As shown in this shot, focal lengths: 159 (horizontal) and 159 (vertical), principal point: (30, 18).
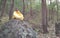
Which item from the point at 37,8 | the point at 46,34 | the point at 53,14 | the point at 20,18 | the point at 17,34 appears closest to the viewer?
the point at 17,34

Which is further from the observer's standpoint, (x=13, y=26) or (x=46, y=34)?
(x=46, y=34)

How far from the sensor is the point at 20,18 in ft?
16.1

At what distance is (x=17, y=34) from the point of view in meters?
4.45

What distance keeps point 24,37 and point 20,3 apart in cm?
1259

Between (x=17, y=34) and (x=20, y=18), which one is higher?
(x=20, y=18)

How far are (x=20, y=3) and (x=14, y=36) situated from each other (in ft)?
41.3

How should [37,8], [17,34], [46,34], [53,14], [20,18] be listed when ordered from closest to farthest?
[17,34], [20,18], [46,34], [53,14], [37,8]

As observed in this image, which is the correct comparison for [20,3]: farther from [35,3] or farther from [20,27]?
[20,27]

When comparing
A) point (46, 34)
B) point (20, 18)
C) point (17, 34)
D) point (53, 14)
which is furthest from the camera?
point (53, 14)

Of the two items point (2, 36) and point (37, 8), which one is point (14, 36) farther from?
point (37, 8)

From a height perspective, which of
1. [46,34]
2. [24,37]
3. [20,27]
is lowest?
[46,34]

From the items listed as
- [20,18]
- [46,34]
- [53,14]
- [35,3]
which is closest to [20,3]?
[35,3]

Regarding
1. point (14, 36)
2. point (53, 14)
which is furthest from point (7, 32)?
point (53, 14)

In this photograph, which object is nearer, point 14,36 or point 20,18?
point 14,36
